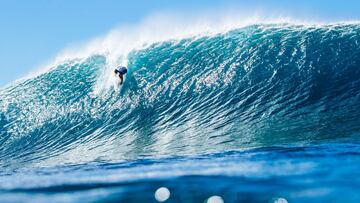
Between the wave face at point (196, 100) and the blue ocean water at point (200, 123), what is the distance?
0.17 feet

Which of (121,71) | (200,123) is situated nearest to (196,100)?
(200,123)

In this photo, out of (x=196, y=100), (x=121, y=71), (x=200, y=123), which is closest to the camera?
(x=200, y=123)

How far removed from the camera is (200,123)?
11.7m

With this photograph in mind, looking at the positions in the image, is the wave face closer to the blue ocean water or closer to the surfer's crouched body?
the blue ocean water

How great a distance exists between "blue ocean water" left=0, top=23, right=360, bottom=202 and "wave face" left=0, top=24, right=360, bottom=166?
5cm

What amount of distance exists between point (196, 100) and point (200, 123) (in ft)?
7.79

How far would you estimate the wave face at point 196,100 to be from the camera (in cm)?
993

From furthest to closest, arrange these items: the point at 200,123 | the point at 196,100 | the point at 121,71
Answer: the point at 121,71 → the point at 196,100 → the point at 200,123

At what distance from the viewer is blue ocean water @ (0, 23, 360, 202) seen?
Result: 6215 mm

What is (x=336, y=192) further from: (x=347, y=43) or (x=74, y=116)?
(x=347, y=43)

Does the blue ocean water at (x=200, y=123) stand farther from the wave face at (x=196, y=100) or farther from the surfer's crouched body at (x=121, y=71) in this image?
the surfer's crouched body at (x=121, y=71)

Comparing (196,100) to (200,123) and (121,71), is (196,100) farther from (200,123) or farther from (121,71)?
(121,71)

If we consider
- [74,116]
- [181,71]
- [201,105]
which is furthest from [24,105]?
[201,105]

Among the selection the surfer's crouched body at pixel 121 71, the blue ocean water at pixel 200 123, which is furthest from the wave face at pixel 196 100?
the surfer's crouched body at pixel 121 71
